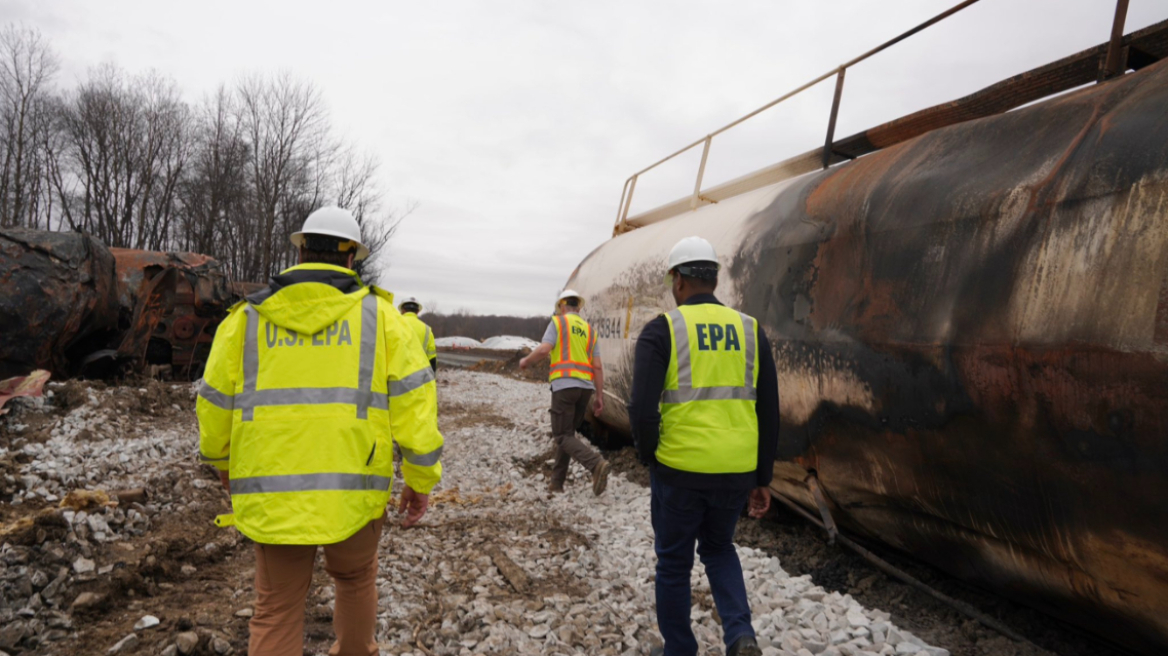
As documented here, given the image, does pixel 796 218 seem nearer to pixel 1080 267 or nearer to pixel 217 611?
pixel 1080 267

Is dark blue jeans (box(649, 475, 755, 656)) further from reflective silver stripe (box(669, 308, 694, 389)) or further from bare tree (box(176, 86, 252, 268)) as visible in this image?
bare tree (box(176, 86, 252, 268))

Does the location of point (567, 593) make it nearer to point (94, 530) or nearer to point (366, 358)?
point (366, 358)

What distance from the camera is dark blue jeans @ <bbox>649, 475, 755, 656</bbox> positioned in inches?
111

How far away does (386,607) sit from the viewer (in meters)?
3.67

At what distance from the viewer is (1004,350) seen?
2.84 m

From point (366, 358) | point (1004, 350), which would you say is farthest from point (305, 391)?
point (1004, 350)

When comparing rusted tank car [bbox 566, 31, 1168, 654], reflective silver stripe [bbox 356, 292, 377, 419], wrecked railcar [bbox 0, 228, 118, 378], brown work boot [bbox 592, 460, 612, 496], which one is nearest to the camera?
reflective silver stripe [bbox 356, 292, 377, 419]

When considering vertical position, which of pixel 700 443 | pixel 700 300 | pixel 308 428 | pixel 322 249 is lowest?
pixel 308 428

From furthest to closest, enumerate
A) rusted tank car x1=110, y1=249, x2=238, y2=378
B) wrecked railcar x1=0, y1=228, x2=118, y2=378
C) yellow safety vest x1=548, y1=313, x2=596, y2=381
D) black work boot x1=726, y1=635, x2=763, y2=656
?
1. rusted tank car x1=110, y1=249, x2=238, y2=378
2. wrecked railcar x1=0, y1=228, x2=118, y2=378
3. yellow safety vest x1=548, y1=313, x2=596, y2=381
4. black work boot x1=726, y1=635, x2=763, y2=656

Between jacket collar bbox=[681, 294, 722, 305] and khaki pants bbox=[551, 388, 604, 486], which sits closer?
jacket collar bbox=[681, 294, 722, 305]

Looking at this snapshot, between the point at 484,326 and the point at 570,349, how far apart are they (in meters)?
76.5

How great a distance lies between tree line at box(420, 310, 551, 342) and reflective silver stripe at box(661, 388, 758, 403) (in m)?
60.7

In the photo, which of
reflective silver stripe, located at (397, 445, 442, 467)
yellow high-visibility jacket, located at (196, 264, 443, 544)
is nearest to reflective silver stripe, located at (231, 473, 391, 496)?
yellow high-visibility jacket, located at (196, 264, 443, 544)

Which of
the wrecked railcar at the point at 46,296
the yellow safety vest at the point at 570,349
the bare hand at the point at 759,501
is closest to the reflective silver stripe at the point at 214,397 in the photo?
the bare hand at the point at 759,501
